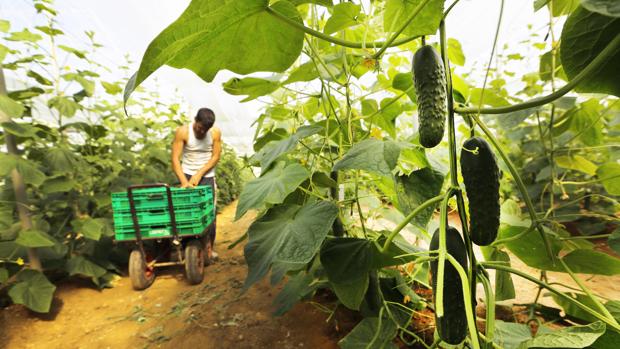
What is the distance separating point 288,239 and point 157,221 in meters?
1.98

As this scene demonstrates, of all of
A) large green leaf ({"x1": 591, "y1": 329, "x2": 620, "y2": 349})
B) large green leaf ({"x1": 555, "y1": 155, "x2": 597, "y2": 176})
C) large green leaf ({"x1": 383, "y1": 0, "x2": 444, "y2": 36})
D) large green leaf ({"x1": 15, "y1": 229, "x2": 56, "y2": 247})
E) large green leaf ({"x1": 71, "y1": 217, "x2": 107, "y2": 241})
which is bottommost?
large green leaf ({"x1": 71, "y1": 217, "x2": 107, "y2": 241})

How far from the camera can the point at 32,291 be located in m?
1.76

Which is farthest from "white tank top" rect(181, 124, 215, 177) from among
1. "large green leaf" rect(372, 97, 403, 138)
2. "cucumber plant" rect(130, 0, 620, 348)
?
"large green leaf" rect(372, 97, 403, 138)

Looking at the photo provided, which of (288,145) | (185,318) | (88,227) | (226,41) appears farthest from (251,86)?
(88,227)

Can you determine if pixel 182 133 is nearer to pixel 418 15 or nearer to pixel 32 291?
pixel 32 291

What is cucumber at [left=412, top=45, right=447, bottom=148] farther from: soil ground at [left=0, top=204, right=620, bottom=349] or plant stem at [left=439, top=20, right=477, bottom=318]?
soil ground at [left=0, top=204, right=620, bottom=349]

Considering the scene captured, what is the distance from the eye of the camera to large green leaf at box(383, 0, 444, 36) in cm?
50

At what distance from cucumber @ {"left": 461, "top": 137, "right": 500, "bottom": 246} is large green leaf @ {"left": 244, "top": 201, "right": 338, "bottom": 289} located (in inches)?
11.5

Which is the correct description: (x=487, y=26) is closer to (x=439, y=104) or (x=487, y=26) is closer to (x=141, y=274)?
(x=439, y=104)

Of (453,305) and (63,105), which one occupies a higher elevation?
(63,105)

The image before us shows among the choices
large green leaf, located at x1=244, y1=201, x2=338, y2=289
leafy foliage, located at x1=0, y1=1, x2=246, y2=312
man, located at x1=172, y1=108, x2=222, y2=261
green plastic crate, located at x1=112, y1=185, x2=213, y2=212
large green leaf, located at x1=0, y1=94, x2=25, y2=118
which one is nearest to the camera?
large green leaf, located at x1=244, y1=201, x2=338, y2=289

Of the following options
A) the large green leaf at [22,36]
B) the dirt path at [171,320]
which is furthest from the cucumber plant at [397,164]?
the large green leaf at [22,36]

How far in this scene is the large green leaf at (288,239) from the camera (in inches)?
24.5

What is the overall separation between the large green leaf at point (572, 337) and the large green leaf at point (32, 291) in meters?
2.35
